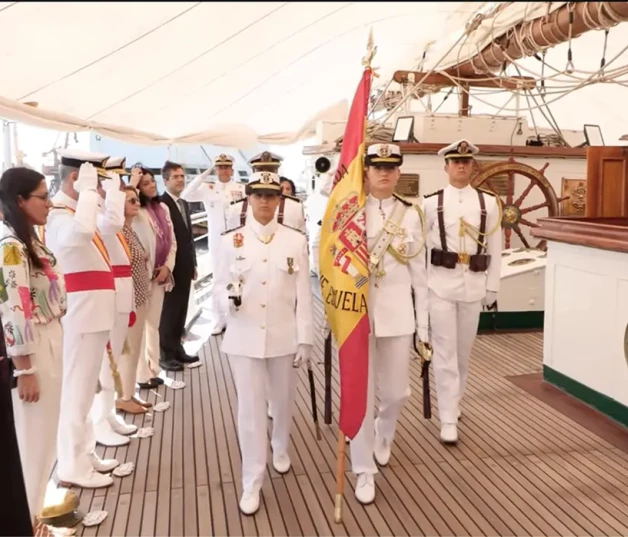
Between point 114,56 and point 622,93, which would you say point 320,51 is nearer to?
point 114,56

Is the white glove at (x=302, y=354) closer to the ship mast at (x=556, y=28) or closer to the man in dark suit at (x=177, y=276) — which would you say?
the ship mast at (x=556, y=28)

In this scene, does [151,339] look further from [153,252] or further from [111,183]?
[111,183]

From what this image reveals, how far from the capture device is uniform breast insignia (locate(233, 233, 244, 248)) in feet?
7.82

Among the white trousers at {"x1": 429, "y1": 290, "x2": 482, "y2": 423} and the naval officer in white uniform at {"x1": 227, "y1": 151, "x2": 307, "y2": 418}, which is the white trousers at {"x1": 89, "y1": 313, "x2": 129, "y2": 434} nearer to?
the naval officer in white uniform at {"x1": 227, "y1": 151, "x2": 307, "y2": 418}

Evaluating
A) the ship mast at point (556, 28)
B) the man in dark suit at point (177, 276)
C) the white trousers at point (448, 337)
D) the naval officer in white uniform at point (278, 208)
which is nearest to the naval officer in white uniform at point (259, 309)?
the white trousers at point (448, 337)

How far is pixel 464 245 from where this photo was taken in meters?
3.17

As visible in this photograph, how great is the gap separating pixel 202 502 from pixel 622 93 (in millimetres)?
7965

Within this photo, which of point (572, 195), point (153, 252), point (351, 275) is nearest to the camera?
point (351, 275)

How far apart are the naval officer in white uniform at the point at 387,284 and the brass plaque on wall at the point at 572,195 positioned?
4.09 metres

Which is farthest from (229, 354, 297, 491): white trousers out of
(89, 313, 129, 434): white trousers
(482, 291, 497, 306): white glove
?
(482, 291, 497, 306): white glove

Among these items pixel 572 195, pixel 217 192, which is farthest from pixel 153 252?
pixel 572 195

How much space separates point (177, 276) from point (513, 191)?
3421mm

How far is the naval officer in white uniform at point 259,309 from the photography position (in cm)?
234

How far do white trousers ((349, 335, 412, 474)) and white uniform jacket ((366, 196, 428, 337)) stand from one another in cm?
7
